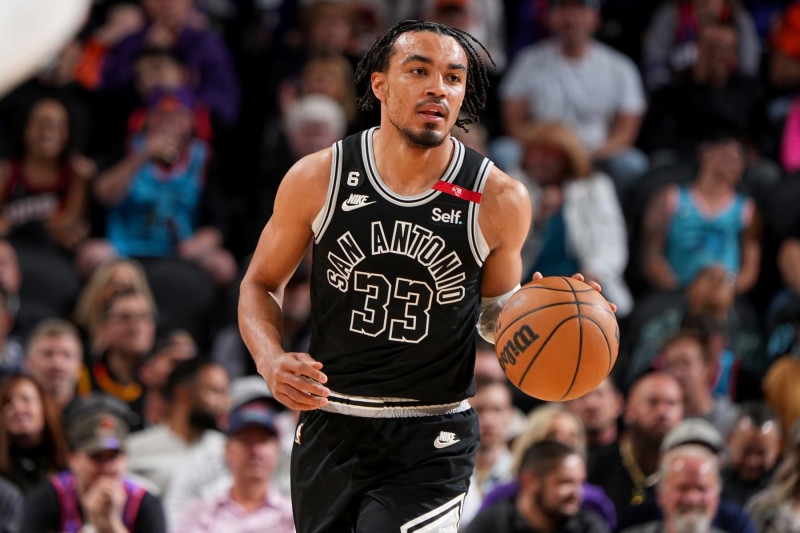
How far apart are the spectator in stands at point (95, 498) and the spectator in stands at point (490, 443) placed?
6.15ft

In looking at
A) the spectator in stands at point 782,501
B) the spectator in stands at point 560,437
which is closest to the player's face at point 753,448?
the spectator in stands at point 782,501

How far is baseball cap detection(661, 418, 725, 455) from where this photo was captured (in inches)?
270

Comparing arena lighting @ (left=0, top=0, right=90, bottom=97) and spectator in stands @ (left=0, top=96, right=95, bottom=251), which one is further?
spectator in stands @ (left=0, top=96, right=95, bottom=251)

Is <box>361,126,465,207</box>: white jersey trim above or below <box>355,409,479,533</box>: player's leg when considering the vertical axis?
above

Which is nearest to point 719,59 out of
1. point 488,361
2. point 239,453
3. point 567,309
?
point 488,361

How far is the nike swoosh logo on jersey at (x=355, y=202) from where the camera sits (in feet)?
13.5

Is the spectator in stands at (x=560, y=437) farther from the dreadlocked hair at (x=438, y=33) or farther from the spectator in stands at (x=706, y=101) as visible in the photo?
the spectator in stands at (x=706, y=101)

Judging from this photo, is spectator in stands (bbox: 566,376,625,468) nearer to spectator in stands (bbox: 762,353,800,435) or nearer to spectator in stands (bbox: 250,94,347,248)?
spectator in stands (bbox: 762,353,800,435)

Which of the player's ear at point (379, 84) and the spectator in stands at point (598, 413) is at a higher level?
the player's ear at point (379, 84)

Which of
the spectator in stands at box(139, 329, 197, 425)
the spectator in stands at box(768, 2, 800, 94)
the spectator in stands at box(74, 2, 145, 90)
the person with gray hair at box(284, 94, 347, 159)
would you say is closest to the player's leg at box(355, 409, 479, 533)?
the spectator in stands at box(139, 329, 197, 425)

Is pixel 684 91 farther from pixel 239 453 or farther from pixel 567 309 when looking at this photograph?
pixel 567 309

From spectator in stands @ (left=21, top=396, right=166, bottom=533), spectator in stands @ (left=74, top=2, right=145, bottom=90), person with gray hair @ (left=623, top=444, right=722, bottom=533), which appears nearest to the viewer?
spectator in stands @ (left=21, top=396, right=166, bottom=533)

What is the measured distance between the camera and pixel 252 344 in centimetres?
414

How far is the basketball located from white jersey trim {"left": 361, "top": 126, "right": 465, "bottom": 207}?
1.48 feet
